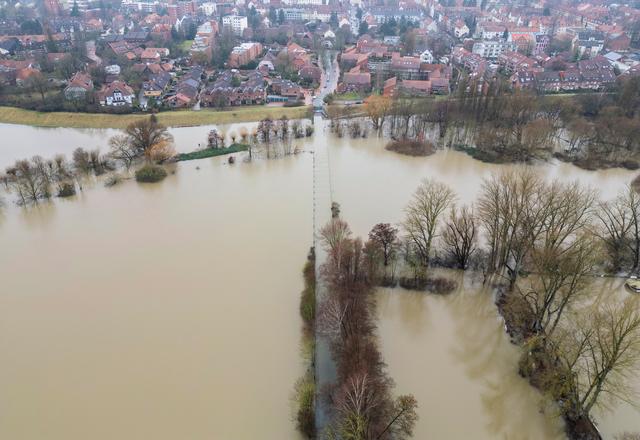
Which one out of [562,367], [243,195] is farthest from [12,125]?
[562,367]

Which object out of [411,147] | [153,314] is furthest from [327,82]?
[153,314]

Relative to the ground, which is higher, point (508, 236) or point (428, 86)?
point (428, 86)

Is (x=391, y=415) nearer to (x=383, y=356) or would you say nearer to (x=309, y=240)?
(x=383, y=356)

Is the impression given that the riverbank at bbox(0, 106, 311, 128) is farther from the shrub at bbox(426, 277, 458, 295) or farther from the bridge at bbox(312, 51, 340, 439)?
the shrub at bbox(426, 277, 458, 295)

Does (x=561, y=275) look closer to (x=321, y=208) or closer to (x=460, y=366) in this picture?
(x=460, y=366)

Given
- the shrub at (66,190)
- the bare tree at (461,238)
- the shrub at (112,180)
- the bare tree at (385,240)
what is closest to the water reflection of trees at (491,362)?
the bare tree at (461,238)

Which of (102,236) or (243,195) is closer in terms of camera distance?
(102,236)

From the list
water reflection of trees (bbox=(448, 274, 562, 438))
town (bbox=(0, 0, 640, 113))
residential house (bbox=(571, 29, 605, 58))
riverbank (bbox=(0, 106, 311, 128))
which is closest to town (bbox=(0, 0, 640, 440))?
water reflection of trees (bbox=(448, 274, 562, 438))

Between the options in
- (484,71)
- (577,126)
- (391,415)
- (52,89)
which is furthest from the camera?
(484,71)
